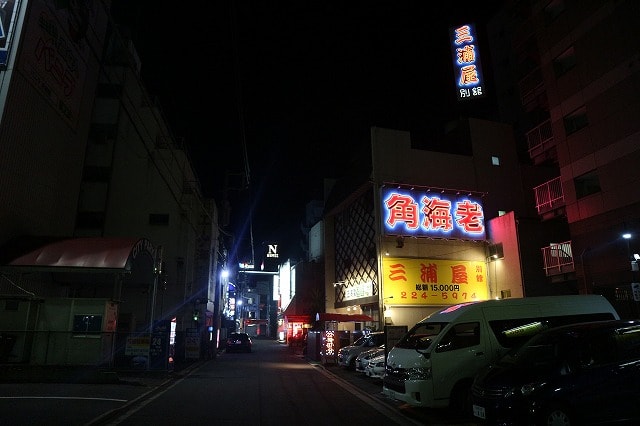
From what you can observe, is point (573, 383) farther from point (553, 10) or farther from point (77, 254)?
point (553, 10)

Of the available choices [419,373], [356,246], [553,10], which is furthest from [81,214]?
[553,10]

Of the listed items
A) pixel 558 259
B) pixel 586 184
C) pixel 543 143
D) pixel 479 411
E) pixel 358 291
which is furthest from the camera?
pixel 358 291

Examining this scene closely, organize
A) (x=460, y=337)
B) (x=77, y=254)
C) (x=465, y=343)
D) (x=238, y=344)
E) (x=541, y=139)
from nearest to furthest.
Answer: (x=465, y=343) < (x=460, y=337) < (x=77, y=254) < (x=541, y=139) < (x=238, y=344)

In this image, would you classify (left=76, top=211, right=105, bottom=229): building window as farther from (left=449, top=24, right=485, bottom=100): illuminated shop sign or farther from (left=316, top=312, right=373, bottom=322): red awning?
(left=449, top=24, right=485, bottom=100): illuminated shop sign

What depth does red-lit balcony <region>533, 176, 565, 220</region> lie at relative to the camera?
811 inches

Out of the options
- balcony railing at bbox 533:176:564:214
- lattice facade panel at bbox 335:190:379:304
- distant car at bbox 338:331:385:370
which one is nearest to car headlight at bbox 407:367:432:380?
distant car at bbox 338:331:385:370

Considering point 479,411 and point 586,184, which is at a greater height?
point 586,184

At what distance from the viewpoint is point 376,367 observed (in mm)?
15078

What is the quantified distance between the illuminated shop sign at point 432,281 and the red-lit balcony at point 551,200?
5404 mm

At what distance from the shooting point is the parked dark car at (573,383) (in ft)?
20.3

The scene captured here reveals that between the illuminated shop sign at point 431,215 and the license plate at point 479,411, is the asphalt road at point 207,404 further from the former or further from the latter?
the illuminated shop sign at point 431,215

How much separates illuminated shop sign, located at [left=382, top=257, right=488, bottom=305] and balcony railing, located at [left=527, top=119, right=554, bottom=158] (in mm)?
7272

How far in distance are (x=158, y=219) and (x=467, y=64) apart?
21.8 meters

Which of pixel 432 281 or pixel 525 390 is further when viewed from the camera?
pixel 432 281
